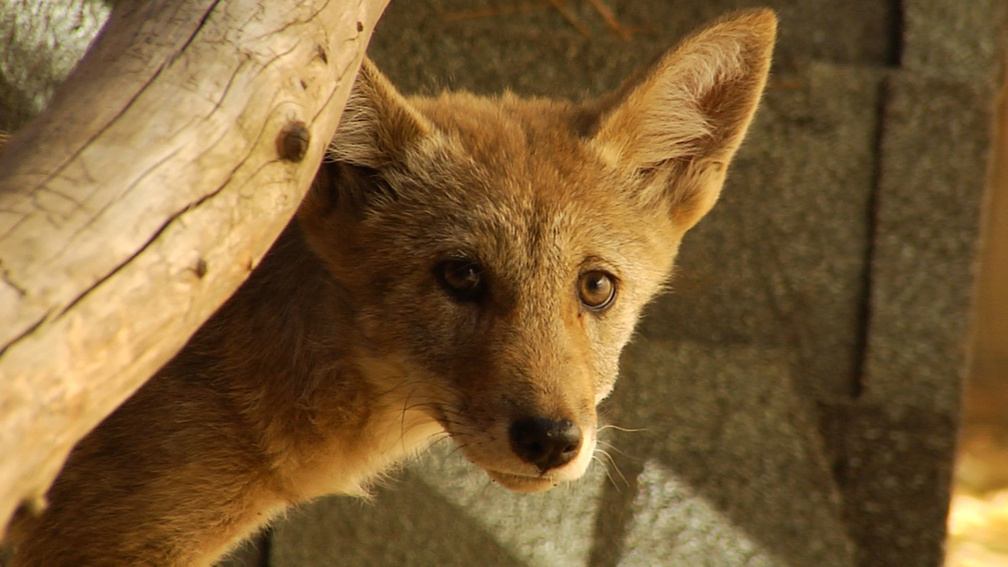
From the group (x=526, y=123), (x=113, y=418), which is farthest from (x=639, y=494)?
(x=113, y=418)

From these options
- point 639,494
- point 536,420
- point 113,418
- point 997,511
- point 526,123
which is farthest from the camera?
point 997,511

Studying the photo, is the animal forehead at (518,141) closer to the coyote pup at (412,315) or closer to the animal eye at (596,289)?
the coyote pup at (412,315)

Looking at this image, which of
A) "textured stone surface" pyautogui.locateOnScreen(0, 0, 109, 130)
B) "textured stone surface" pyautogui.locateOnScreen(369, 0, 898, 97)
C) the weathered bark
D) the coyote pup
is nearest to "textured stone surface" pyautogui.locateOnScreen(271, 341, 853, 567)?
the coyote pup

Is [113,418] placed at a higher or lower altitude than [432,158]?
lower

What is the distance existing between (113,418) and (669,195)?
1828mm

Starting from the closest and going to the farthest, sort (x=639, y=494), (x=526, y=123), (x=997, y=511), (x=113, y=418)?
(x=113, y=418) < (x=526, y=123) < (x=639, y=494) < (x=997, y=511)

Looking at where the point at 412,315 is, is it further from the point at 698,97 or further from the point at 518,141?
the point at 698,97

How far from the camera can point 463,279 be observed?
2.76m

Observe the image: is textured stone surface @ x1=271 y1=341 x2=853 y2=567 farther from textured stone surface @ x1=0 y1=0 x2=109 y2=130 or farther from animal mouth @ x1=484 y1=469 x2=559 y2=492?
textured stone surface @ x1=0 y1=0 x2=109 y2=130

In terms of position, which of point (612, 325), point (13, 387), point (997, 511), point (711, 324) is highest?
point (13, 387)

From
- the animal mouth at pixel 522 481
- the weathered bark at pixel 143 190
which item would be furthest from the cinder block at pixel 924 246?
the weathered bark at pixel 143 190

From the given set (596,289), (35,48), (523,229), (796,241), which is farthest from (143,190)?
(796,241)

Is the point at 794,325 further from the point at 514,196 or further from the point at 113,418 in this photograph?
the point at 113,418

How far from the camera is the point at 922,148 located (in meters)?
4.35
